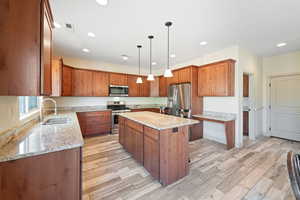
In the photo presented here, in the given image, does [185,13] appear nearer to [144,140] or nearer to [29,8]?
[29,8]

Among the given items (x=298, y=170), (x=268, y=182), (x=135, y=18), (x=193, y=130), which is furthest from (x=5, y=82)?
(x=193, y=130)

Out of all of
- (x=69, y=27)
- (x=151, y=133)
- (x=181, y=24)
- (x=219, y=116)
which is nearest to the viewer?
(x=151, y=133)

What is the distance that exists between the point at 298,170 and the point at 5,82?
7.14 feet

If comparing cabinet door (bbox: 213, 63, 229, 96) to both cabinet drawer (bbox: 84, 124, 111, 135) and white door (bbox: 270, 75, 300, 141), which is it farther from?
cabinet drawer (bbox: 84, 124, 111, 135)

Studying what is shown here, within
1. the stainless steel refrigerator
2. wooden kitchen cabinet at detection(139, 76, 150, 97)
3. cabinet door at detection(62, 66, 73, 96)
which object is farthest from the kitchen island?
wooden kitchen cabinet at detection(139, 76, 150, 97)

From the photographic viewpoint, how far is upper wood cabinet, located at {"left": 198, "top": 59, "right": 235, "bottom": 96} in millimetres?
3252

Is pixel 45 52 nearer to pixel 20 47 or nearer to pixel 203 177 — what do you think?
pixel 20 47

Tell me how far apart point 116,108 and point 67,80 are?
1.93m

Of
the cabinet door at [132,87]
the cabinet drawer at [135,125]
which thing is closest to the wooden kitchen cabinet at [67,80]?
the cabinet door at [132,87]

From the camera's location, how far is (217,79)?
3463 mm

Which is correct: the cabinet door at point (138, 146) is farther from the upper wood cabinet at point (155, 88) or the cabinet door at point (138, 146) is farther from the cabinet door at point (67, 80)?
the upper wood cabinet at point (155, 88)

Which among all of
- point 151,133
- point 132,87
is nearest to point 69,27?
point 151,133

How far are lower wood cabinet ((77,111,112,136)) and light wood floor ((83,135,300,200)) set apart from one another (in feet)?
3.20

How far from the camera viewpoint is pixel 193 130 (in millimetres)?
3848
